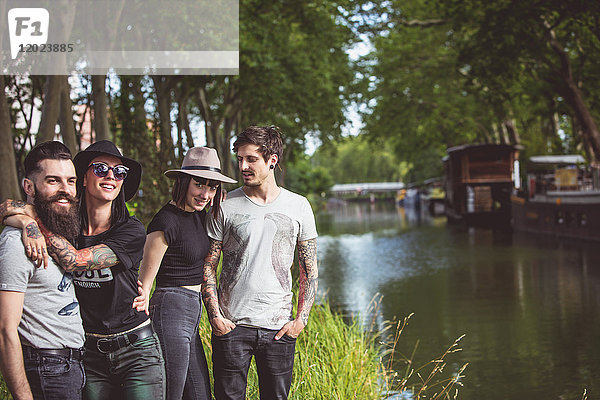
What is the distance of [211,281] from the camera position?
13.9 feet

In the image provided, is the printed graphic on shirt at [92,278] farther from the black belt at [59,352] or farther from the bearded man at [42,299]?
the black belt at [59,352]

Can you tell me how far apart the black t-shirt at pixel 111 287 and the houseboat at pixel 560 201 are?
925 inches

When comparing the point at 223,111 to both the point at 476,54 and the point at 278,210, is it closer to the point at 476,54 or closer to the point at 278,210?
the point at 476,54

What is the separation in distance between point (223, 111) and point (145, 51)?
1006cm

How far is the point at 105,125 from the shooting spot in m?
14.9

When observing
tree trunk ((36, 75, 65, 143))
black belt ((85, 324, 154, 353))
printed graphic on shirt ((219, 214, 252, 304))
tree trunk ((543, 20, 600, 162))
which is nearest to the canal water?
tree trunk ((543, 20, 600, 162))

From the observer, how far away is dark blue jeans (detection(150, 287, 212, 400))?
3938 mm

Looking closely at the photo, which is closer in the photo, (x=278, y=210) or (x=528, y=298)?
(x=278, y=210)

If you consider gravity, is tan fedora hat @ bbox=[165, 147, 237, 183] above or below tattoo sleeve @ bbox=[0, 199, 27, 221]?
above

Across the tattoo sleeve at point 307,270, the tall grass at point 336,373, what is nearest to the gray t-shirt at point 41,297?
the tattoo sleeve at point 307,270

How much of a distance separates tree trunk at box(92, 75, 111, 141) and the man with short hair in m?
11.1

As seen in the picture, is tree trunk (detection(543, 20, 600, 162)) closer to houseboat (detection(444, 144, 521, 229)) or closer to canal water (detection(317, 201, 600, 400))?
canal water (detection(317, 201, 600, 400))

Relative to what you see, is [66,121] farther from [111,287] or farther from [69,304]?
[69,304]

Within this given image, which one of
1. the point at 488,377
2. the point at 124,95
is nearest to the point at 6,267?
the point at 488,377
